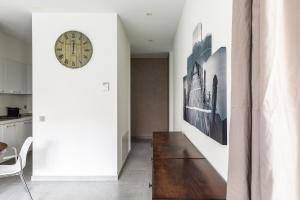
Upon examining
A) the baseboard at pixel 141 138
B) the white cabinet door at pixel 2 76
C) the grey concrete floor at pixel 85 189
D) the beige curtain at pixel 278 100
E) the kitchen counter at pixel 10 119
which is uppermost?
the white cabinet door at pixel 2 76

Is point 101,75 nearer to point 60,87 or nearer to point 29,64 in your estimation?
point 60,87

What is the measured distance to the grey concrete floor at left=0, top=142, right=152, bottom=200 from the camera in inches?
133

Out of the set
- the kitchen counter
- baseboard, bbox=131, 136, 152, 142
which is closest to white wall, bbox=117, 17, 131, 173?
the kitchen counter

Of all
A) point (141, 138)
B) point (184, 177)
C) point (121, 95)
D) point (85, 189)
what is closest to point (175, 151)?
point (184, 177)

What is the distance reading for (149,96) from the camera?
8.38m

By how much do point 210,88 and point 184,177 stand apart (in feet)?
2.35

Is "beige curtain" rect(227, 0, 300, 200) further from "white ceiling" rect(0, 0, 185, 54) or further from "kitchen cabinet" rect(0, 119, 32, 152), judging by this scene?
"kitchen cabinet" rect(0, 119, 32, 152)

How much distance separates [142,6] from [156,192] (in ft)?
10.0

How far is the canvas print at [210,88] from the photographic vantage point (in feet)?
5.37

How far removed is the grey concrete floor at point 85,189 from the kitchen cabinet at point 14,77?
2.00 m

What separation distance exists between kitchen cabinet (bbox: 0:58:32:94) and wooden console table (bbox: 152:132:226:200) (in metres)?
4.24

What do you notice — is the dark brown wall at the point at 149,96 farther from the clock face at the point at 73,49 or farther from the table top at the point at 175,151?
the table top at the point at 175,151

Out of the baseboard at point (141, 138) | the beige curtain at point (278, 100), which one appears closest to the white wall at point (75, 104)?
the beige curtain at point (278, 100)

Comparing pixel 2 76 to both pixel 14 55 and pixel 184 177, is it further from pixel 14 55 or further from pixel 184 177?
pixel 184 177
